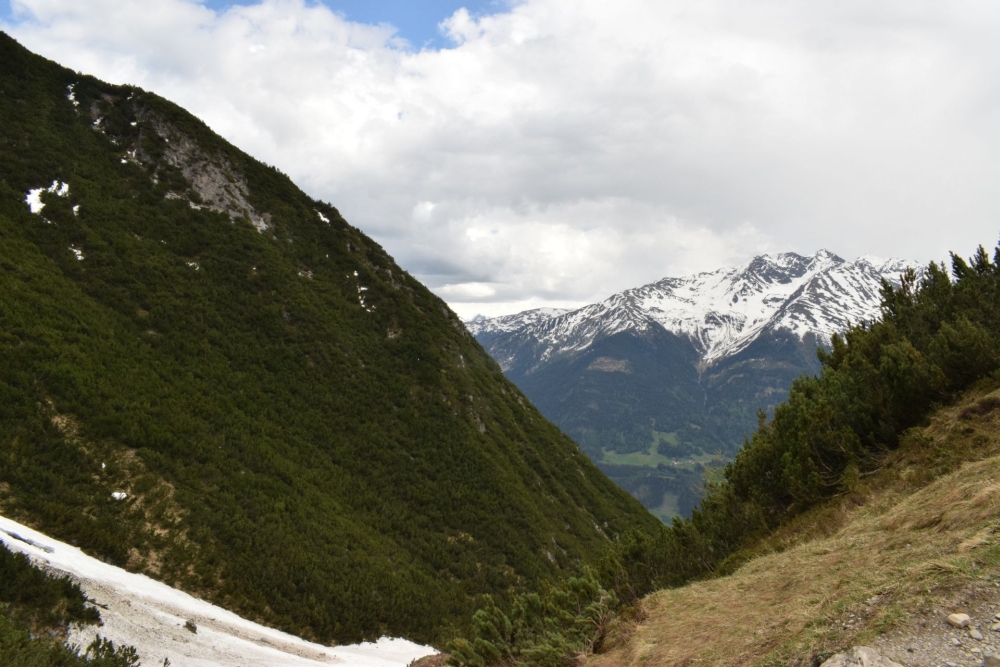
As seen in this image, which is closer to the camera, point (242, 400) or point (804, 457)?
point (804, 457)

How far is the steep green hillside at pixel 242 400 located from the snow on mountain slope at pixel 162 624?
1563 mm

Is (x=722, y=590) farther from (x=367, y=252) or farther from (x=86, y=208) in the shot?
(x=367, y=252)

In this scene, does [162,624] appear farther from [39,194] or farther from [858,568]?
[39,194]

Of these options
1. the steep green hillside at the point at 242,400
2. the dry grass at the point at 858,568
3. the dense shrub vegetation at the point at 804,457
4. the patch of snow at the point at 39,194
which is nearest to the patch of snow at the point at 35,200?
the patch of snow at the point at 39,194

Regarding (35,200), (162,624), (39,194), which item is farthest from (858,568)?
(39,194)

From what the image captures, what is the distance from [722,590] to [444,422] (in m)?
→ 34.9

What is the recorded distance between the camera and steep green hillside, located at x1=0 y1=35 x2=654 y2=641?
2234 cm

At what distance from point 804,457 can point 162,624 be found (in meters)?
20.6

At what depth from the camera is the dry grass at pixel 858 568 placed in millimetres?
5809

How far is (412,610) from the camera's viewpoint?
85.5ft

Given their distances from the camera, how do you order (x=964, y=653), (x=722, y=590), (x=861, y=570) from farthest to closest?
(x=722, y=590)
(x=861, y=570)
(x=964, y=653)

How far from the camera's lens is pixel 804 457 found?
1450 cm

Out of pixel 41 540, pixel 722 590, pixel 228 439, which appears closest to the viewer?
pixel 722 590

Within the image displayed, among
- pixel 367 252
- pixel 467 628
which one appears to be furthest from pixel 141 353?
pixel 367 252
